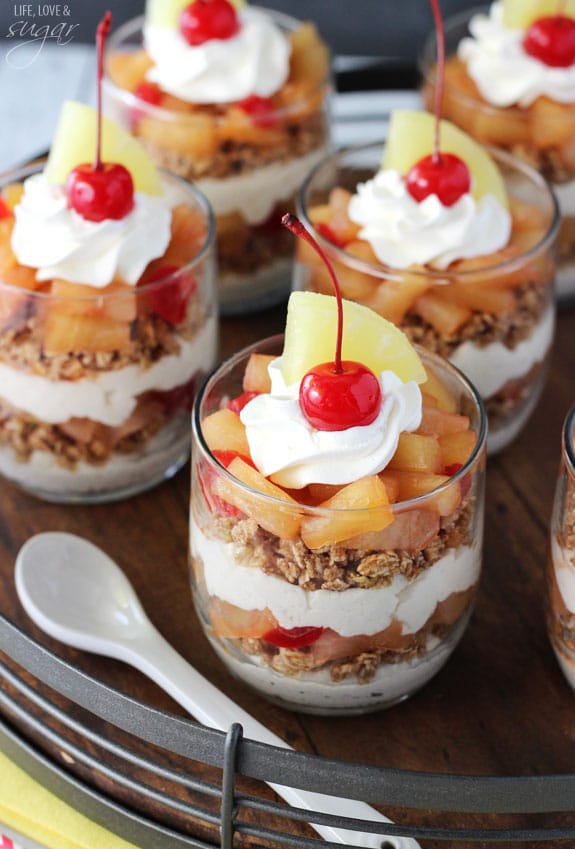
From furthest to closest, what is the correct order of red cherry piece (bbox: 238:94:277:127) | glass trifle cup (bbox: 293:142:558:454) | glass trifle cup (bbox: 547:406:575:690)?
1. red cherry piece (bbox: 238:94:277:127)
2. glass trifle cup (bbox: 293:142:558:454)
3. glass trifle cup (bbox: 547:406:575:690)

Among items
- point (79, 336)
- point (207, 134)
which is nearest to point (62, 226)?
point (79, 336)

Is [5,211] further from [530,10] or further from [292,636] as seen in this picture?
[530,10]

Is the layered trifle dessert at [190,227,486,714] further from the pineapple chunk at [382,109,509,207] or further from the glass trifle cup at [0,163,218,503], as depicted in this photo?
the pineapple chunk at [382,109,509,207]

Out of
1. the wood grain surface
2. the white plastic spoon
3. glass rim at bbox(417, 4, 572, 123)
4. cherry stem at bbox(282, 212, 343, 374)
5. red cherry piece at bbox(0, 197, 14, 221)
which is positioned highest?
cherry stem at bbox(282, 212, 343, 374)

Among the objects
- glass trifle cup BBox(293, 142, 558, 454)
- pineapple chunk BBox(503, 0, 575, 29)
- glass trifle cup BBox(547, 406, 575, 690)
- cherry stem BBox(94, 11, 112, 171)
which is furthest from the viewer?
pineapple chunk BBox(503, 0, 575, 29)

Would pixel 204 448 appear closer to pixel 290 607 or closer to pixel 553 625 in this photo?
pixel 290 607

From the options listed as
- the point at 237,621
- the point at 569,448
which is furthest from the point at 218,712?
the point at 569,448

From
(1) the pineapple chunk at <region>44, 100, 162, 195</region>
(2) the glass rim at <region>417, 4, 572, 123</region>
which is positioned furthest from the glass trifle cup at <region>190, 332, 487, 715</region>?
(2) the glass rim at <region>417, 4, 572, 123</region>

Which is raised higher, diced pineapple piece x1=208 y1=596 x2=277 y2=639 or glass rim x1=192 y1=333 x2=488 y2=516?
glass rim x1=192 y1=333 x2=488 y2=516
